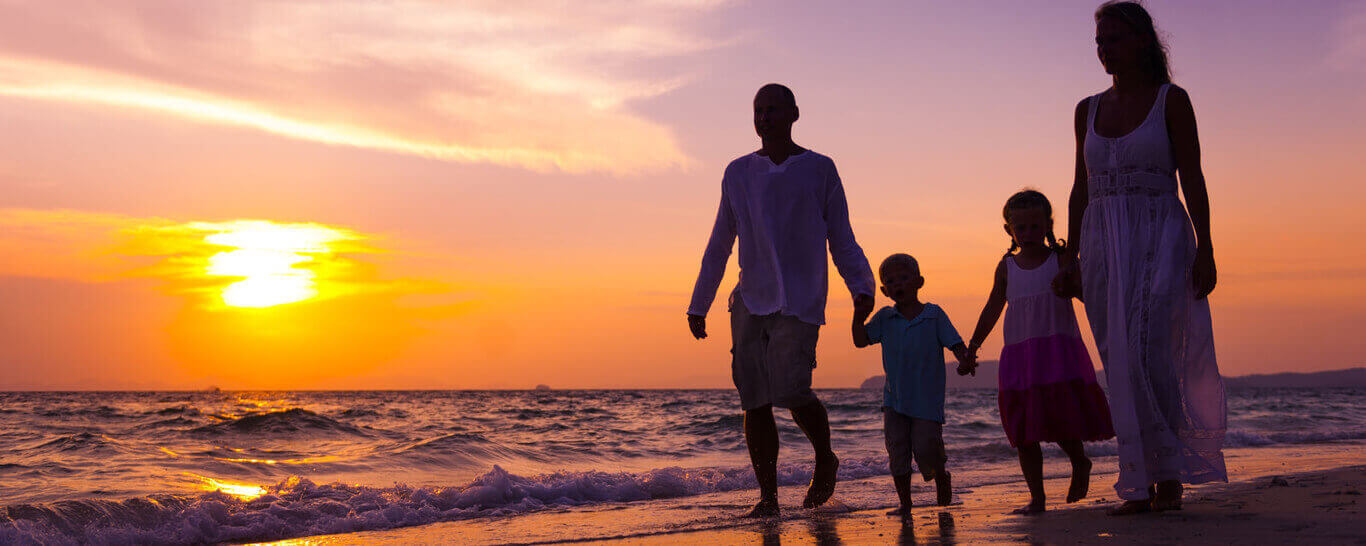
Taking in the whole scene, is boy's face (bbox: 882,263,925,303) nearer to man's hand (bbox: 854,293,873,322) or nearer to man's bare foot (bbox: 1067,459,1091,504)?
man's hand (bbox: 854,293,873,322)

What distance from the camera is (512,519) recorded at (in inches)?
236

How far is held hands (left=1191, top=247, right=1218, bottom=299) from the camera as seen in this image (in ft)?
11.5

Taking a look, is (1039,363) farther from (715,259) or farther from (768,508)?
(715,259)

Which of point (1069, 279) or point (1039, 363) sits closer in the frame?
point (1069, 279)

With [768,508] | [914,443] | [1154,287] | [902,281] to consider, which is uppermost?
[902,281]

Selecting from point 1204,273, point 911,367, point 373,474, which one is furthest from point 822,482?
point 373,474

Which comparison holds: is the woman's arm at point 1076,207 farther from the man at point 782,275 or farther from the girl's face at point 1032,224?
the man at point 782,275

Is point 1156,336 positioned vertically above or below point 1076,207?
below

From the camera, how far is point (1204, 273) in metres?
3.50

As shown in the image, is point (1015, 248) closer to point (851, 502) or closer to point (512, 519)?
point (851, 502)

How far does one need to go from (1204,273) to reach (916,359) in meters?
1.41

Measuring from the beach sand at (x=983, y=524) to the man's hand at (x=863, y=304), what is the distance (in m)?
0.94

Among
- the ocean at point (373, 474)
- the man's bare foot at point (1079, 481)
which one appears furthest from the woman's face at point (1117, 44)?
the ocean at point (373, 474)

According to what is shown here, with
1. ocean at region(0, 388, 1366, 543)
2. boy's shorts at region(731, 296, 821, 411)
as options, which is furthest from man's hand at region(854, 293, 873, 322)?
ocean at region(0, 388, 1366, 543)
